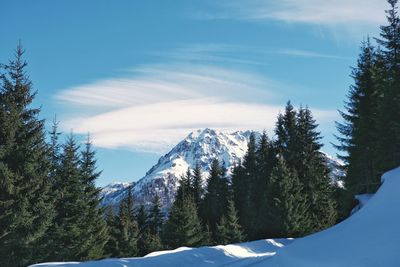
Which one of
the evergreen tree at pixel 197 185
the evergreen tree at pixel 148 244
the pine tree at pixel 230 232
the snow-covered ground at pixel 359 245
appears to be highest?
the evergreen tree at pixel 197 185

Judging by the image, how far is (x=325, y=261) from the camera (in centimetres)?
1088

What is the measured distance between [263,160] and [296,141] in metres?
5.99

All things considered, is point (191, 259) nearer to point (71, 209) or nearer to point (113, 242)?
point (71, 209)

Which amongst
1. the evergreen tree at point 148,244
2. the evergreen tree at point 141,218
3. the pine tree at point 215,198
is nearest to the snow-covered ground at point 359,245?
the evergreen tree at point 148,244

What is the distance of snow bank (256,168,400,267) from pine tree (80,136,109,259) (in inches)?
1021

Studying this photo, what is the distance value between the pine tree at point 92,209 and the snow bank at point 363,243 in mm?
25934

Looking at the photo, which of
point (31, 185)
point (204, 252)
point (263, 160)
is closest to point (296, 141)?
point (263, 160)

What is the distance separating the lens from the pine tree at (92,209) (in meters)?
37.3

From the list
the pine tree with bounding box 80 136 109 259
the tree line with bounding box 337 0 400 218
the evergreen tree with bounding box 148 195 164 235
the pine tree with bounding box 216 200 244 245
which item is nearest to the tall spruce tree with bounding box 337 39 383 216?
the tree line with bounding box 337 0 400 218

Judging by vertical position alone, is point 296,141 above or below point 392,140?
above

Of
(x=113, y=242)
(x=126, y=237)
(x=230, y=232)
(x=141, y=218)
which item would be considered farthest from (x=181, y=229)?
(x=141, y=218)

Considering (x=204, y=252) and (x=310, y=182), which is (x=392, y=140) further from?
(x=310, y=182)

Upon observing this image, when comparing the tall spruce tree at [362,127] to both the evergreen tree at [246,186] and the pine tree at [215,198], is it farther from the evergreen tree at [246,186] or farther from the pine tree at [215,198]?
the pine tree at [215,198]

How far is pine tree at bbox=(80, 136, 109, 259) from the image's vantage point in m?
37.3
